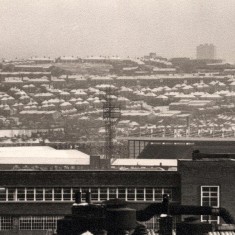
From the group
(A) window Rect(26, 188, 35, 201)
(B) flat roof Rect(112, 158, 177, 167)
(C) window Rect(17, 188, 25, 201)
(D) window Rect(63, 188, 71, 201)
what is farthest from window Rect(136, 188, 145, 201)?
(B) flat roof Rect(112, 158, 177, 167)

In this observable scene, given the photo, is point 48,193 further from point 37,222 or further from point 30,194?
point 37,222

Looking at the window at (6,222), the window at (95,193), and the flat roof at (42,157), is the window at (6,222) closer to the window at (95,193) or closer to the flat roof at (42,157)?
the window at (95,193)

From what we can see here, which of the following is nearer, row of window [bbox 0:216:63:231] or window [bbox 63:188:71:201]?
row of window [bbox 0:216:63:231]

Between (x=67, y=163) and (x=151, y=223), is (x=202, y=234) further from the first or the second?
(x=67, y=163)

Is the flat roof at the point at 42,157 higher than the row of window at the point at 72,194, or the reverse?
the row of window at the point at 72,194

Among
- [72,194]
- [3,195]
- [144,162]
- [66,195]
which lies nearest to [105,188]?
[72,194]

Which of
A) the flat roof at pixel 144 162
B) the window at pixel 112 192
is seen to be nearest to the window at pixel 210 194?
the window at pixel 112 192

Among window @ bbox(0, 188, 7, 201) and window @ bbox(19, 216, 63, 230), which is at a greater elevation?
window @ bbox(0, 188, 7, 201)

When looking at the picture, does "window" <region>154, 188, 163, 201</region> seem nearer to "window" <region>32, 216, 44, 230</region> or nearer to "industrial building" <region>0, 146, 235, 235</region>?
"industrial building" <region>0, 146, 235, 235</region>
